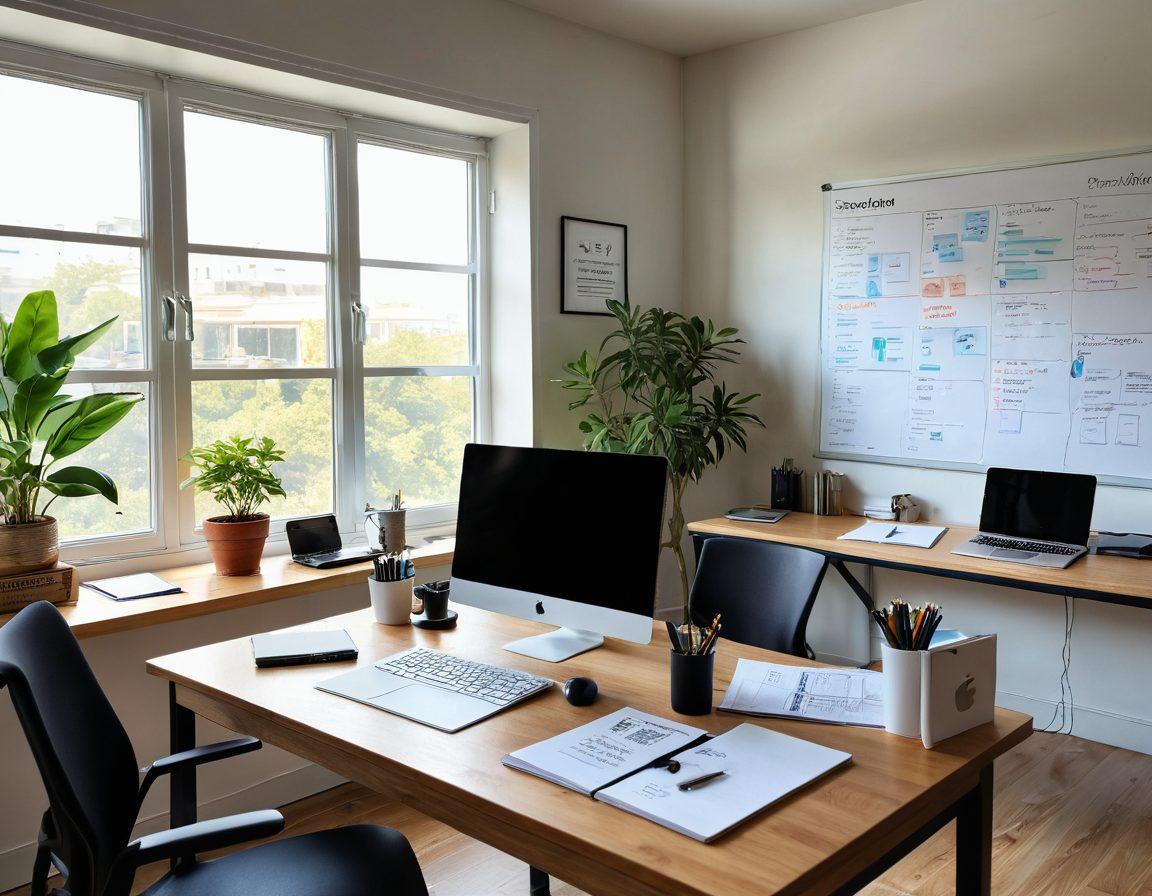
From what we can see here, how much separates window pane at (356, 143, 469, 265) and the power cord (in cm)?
274

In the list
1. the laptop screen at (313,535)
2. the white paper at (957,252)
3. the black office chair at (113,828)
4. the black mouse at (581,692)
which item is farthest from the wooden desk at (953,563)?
the black office chair at (113,828)

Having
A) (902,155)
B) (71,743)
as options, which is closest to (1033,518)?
(902,155)

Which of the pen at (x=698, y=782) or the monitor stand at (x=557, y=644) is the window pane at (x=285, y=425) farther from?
the pen at (x=698, y=782)

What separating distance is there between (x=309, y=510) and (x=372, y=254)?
3.31 ft

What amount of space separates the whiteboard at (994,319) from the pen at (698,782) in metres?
2.69

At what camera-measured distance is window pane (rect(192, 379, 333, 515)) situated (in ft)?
10.8

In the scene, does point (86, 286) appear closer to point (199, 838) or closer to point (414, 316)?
point (414, 316)

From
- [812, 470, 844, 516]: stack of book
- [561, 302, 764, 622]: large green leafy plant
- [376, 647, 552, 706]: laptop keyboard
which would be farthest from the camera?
[812, 470, 844, 516]: stack of book

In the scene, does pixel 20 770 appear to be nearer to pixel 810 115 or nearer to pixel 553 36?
pixel 553 36

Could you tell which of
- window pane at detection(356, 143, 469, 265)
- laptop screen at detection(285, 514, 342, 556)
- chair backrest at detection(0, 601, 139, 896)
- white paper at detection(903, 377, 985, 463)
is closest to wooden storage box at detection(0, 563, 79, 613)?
laptop screen at detection(285, 514, 342, 556)

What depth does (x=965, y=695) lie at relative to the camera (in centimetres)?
166

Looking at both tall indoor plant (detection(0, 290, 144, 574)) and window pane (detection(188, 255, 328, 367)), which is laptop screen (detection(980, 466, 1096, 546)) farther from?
tall indoor plant (detection(0, 290, 144, 574))

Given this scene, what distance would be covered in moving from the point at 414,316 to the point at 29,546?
1.72 meters

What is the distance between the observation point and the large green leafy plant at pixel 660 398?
3955mm
